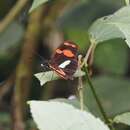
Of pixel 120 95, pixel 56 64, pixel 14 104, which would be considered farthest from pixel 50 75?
pixel 120 95

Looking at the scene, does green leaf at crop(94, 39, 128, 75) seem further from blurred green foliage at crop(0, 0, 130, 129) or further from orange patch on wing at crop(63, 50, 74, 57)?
orange patch on wing at crop(63, 50, 74, 57)

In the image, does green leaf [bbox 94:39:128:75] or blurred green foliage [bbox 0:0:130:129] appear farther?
green leaf [bbox 94:39:128:75]

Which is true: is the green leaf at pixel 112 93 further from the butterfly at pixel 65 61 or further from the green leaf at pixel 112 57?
the butterfly at pixel 65 61

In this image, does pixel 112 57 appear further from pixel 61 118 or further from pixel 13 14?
pixel 61 118

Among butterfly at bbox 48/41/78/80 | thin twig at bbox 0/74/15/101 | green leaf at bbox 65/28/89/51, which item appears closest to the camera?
butterfly at bbox 48/41/78/80

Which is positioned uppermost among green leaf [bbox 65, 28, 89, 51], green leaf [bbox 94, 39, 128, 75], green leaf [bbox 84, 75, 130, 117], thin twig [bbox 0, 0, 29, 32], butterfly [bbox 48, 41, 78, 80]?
butterfly [bbox 48, 41, 78, 80]

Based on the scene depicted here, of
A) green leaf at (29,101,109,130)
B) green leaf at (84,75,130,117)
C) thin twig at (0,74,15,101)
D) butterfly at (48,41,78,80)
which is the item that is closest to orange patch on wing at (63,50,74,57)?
butterfly at (48,41,78,80)

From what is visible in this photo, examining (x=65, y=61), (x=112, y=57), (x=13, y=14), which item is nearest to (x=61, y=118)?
(x=65, y=61)
